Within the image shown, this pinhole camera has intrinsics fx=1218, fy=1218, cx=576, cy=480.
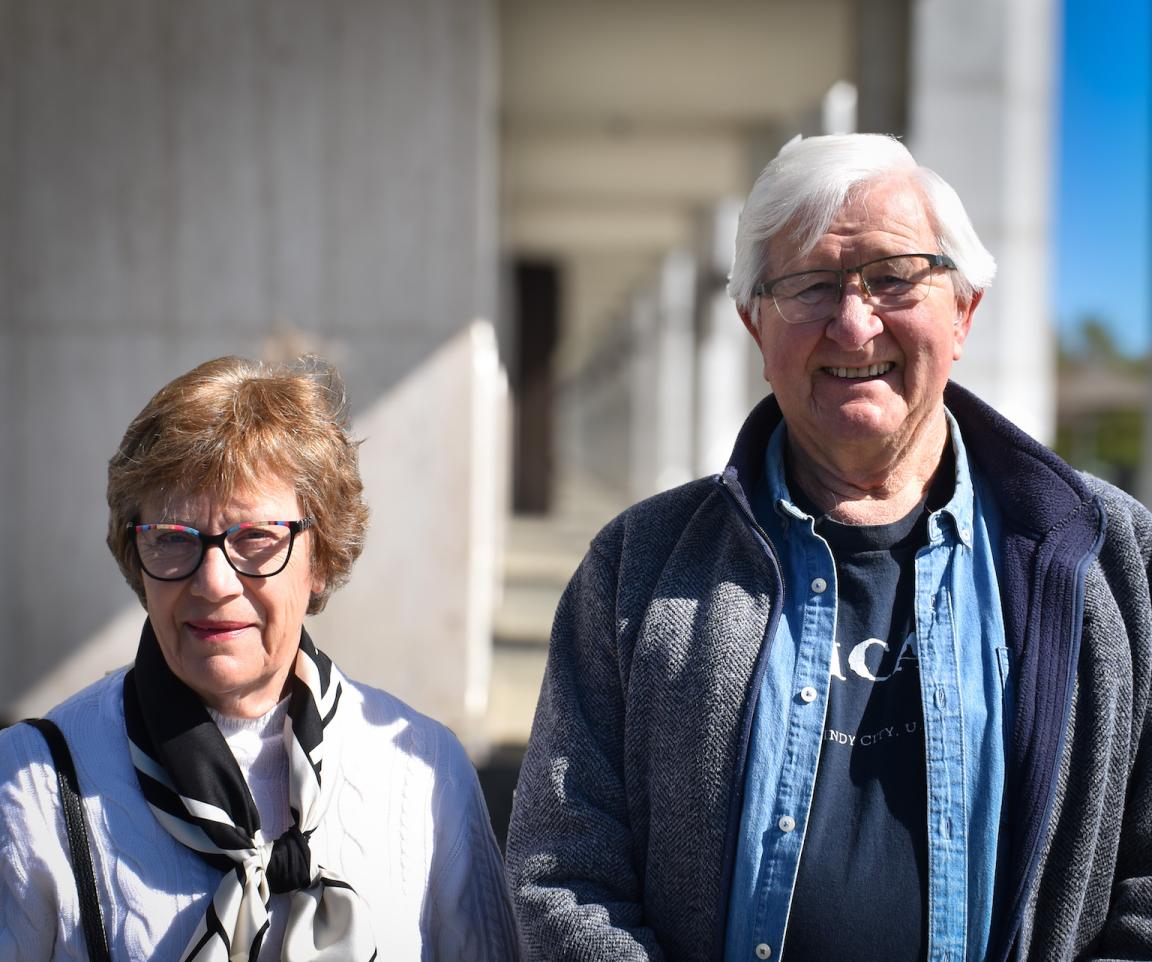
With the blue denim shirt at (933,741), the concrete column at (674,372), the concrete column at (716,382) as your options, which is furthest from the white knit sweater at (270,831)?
the concrete column at (674,372)

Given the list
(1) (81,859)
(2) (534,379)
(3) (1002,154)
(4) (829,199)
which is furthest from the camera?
(2) (534,379)

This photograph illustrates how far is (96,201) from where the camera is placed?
621cm

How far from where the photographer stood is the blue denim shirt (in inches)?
68.8

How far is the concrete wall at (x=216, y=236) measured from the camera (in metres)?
6.22

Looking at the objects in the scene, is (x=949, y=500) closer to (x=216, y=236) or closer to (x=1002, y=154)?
(x=216, y=236)

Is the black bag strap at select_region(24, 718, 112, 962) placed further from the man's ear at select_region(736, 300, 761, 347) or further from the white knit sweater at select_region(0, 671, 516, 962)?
the man's ear at select_region(736, 300, 761, 347)

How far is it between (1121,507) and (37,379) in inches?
224

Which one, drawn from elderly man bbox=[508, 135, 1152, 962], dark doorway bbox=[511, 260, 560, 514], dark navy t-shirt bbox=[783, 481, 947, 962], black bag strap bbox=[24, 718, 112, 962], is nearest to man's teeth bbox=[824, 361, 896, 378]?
elderly man bbox=[508, 135, 1152, 962]

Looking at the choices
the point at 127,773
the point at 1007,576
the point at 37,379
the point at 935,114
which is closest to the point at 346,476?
the point at 127,773

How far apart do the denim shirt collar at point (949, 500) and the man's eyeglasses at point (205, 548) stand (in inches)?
30.8

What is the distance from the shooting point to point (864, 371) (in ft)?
6.35

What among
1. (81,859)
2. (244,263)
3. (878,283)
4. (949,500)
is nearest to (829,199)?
(878,283)

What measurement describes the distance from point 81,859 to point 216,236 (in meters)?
5.01

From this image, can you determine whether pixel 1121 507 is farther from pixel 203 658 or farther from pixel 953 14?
pixel 953 14
